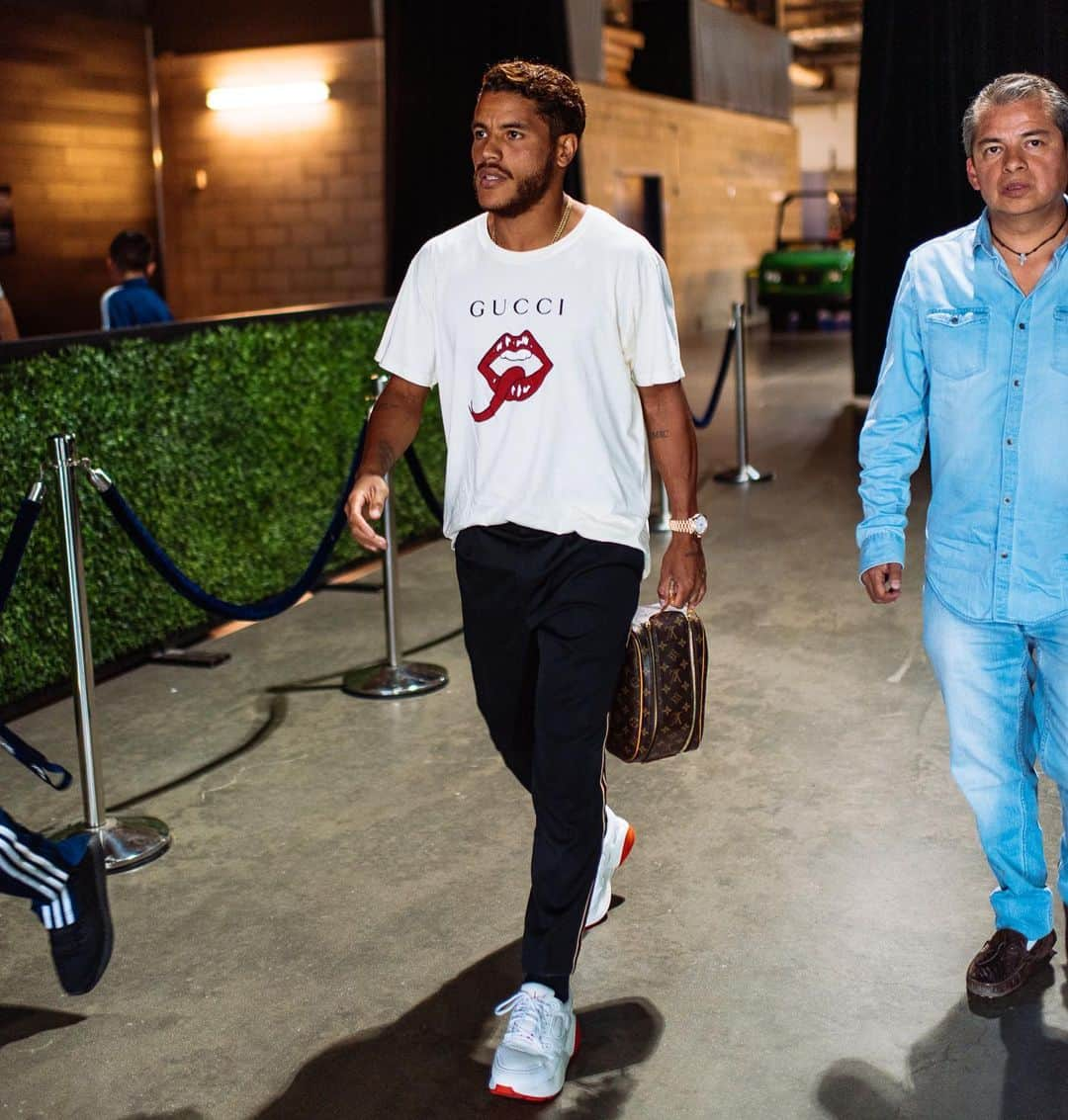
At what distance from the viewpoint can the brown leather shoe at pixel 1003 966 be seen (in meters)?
3.02

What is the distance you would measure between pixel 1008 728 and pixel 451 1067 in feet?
4.15

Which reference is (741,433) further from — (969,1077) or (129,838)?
(969,1077)

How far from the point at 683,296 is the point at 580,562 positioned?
19694 mm

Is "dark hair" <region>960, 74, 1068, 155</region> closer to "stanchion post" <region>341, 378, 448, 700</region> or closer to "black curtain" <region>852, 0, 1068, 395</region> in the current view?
"stanchion post" <region>341, 378, 448, 700</region>

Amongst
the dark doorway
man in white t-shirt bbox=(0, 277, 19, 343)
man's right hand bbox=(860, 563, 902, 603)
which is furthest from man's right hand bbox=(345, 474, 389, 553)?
the dark doorway

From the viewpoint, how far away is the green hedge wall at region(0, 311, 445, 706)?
17.3 feet

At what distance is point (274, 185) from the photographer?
1511 cm

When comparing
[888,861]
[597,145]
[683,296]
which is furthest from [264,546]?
[683,296]

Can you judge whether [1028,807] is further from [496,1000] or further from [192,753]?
[192,753]

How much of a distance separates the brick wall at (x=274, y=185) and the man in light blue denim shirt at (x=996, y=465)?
40.2ft

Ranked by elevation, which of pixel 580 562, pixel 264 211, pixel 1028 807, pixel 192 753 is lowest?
pixel 192 753

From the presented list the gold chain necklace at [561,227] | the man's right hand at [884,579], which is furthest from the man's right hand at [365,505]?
the man's right hand at [884,579]

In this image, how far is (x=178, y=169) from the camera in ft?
50.9

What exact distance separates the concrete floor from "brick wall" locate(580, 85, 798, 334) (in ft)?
43.0
